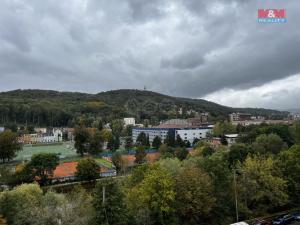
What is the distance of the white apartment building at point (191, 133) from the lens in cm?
9062

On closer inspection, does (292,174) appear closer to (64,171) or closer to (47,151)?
(64,171)

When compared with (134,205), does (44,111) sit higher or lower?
higher

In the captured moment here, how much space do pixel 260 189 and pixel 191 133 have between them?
67.8m

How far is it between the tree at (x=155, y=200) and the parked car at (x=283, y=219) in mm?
8758

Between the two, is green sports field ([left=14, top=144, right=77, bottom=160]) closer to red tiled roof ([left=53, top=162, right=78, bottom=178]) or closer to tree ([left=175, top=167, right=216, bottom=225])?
red tiled roof ([left=53, top=162, right=78, bottom=178])

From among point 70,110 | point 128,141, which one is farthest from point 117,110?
point 128,141

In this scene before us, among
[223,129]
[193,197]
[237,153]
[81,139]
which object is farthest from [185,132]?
[193,197]

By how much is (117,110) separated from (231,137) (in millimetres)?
96800

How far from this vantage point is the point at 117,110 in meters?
163

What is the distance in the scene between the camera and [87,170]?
37500 millimetres

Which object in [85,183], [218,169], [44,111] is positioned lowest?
[85,183]

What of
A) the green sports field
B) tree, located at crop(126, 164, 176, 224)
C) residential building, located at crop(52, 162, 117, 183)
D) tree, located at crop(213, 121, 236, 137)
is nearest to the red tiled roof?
residential building, located at crop(52, 162, 117, 183)

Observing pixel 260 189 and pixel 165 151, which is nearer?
pixel 260 189

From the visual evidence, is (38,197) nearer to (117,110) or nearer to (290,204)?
(290,204)
